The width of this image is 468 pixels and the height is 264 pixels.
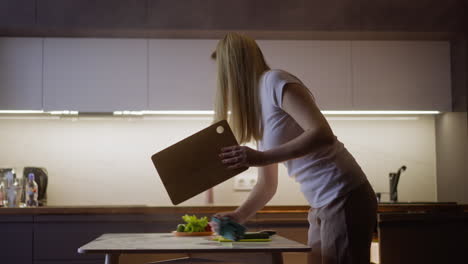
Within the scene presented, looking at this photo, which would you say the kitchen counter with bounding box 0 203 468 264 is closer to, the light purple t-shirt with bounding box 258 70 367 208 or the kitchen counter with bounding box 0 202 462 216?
the kitchen counter with bounding box 0 202 462 216

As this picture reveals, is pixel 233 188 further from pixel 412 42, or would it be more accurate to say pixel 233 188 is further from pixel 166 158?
pixel 166 158

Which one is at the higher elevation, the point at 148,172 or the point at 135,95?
the point at 135,95

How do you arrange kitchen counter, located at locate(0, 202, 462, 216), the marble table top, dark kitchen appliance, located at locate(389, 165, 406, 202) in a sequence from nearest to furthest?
the marble table top → kitchen counter, located at locate(0, 202, 462, 216) → dark kitchen appliance, located at locate(389, 165, 406, 202)

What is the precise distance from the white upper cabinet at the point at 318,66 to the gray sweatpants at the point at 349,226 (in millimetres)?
2182

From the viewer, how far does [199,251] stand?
5.03 ft

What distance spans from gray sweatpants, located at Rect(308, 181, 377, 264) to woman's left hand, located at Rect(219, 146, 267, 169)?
22 centimetres

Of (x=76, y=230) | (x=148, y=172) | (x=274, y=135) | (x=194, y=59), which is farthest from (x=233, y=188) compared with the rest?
(x=274, y=135)

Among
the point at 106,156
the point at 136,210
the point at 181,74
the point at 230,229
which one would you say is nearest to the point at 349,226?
the point at 230,229

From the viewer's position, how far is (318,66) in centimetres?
384

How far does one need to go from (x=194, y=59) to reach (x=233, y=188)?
2.89 ft

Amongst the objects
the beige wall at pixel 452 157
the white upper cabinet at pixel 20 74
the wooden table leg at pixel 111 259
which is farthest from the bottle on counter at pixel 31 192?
the beige wall at pixel 452 157

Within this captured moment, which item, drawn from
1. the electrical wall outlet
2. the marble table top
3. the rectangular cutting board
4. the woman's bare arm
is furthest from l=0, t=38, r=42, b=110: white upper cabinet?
the woman's bare arm

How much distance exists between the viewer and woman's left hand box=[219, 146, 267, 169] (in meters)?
1.63

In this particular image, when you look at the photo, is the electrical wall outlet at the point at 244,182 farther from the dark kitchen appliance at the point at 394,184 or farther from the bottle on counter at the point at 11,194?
the bottle on counter at the point at 11,194
